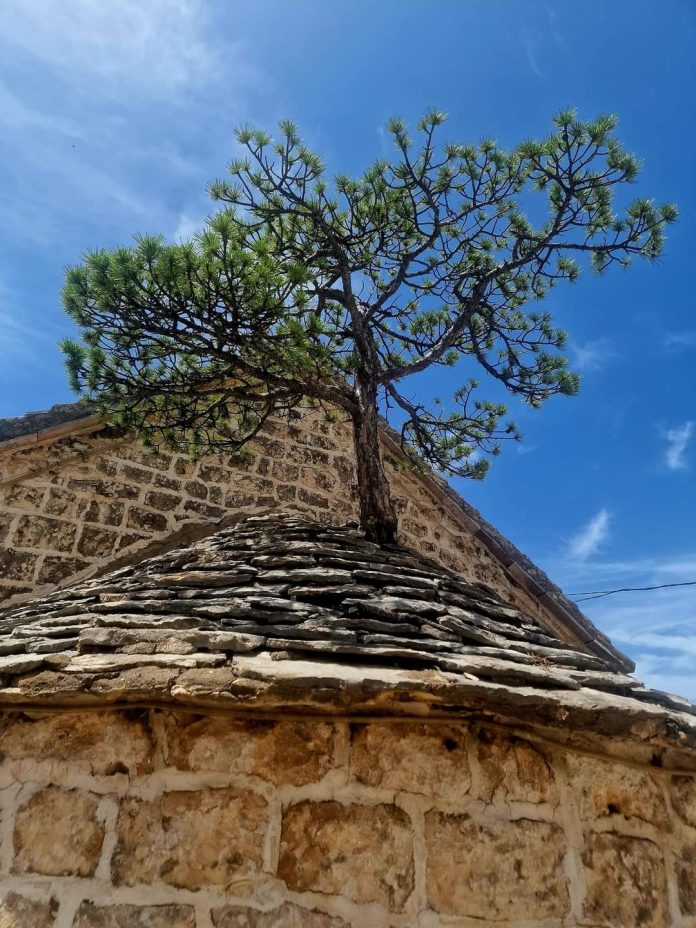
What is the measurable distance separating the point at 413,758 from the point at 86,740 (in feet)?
4.09

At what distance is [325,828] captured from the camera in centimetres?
222

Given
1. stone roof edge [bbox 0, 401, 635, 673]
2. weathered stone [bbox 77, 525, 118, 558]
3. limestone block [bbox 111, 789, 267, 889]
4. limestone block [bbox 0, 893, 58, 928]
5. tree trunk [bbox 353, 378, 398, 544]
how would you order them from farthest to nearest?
stone roof edge [bbox 0, 401, 635, 673], weathered stone [bbox 77, 525, 118, 558], tree trunk [bbox 353, 378, 398, 544], limestone block [bbox 111, 789, 267, 889], limestone block [bbox 0, 893, 58, 928]

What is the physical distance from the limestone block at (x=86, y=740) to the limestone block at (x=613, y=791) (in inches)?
65.1

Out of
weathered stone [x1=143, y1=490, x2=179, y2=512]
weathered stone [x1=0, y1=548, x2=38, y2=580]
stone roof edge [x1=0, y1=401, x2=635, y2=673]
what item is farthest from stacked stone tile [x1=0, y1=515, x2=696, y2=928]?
stone roof edge [x1=0, y1=401, x2=635, y2=673]

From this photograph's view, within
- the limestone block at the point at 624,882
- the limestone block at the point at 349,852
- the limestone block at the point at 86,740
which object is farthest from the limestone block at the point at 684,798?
the limestone block at the point at 86,740

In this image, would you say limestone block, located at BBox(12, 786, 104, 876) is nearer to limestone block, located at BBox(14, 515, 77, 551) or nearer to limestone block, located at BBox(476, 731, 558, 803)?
limestone block, located at BBox(476, 731, 558, 803)

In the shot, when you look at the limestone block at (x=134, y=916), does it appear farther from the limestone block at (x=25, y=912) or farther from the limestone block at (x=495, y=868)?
the limestone block at (x=495, y=868)

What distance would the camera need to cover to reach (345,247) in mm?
5566

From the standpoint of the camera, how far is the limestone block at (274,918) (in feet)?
6.67

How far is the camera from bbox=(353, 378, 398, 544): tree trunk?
4410 mm

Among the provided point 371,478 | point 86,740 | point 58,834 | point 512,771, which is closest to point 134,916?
point 58,834

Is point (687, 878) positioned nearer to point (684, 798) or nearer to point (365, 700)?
point (684, 798)

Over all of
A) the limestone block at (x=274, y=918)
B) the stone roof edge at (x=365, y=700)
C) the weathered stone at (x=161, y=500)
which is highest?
the weathered stone at (x=161, y=500)

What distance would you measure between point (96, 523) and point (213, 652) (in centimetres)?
321
